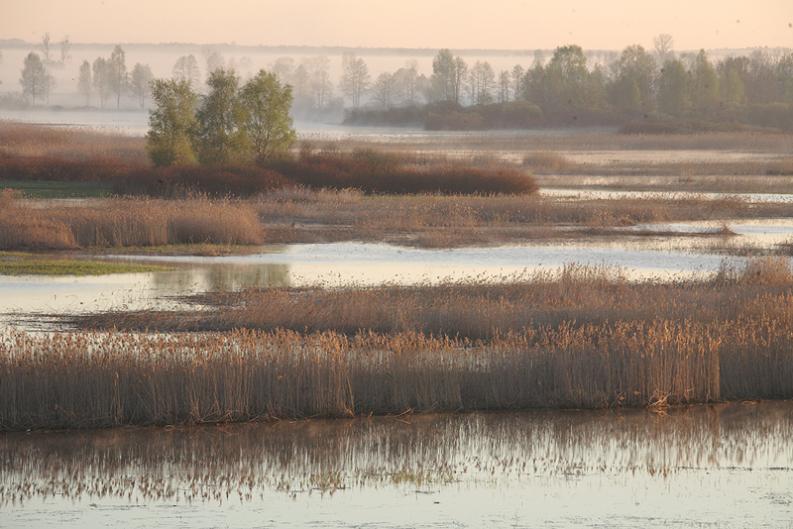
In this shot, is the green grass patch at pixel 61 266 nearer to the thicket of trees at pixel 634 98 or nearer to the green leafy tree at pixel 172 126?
the green leafy tree at pixel 172 126

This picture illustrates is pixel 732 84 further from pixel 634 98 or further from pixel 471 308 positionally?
pixel 471 308

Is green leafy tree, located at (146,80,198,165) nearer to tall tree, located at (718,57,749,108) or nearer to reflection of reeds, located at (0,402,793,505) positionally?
reflection of reeds, located at (0,402,793,505)

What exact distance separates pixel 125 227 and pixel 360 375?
17914mm

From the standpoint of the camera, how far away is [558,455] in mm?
14602

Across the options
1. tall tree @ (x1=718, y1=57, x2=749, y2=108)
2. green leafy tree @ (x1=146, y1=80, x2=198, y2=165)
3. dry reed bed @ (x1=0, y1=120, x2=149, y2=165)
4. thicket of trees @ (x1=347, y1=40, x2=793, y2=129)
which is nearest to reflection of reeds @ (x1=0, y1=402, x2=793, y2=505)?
green leafy tree @ (x1=146, y1=80, x2=198, y2=165)

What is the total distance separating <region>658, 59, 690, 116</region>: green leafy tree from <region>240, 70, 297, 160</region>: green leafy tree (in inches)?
3251

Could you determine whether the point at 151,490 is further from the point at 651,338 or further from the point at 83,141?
the point at 83,141

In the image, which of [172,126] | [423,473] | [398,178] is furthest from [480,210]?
[423,473]

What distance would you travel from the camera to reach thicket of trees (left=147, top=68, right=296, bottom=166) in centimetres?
5281

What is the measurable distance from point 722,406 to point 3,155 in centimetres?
4609

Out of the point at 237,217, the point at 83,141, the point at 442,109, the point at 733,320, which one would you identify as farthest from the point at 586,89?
the point at 733,320

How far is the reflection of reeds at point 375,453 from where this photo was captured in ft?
43.5

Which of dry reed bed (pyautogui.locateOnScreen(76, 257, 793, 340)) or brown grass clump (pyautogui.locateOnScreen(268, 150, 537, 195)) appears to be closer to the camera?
dry reed bed (pyautogui.locateOnScreen(76, 257, 793, 340))

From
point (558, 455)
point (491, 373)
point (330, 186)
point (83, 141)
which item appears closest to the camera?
point (558, 455)
